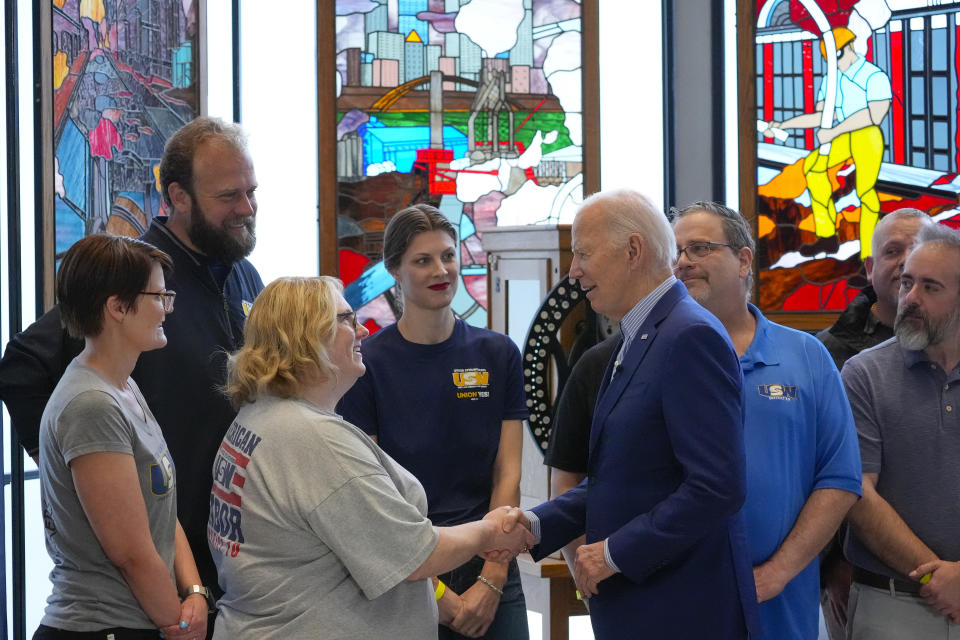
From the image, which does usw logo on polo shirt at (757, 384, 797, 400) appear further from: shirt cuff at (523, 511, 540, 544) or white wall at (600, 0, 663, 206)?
white wall at (600, 0, 663, 206)

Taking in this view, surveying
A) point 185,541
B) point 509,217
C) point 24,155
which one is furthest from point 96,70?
point 185,541

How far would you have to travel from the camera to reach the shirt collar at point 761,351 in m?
2.48

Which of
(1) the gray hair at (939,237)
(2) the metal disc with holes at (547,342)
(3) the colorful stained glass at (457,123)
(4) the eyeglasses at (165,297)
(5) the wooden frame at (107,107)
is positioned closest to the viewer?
(4) the eyeglasses at (165,297)

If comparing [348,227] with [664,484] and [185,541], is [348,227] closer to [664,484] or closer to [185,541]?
[185,541]

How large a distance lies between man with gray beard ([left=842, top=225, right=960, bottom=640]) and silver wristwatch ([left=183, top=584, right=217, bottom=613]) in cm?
160

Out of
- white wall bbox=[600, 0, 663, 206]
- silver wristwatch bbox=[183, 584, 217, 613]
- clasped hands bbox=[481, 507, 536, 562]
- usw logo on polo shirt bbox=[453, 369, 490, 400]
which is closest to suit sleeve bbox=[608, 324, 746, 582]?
clasped hands bbox=[481, 507, 536, 562]

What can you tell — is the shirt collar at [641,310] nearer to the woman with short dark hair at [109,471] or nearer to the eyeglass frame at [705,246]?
the eyeglass frame at [705,246]

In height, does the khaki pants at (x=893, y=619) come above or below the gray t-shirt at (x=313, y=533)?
below

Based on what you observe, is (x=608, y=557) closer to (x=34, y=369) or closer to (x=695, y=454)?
(x=695, y=454)

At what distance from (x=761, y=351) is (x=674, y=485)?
1.95ft

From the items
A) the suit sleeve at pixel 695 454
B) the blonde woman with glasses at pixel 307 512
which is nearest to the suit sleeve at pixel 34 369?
the blonde woman with glasses at pixel 307 512

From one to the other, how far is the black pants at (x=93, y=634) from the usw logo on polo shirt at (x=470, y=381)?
944 millimetres

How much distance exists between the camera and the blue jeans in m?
2.51

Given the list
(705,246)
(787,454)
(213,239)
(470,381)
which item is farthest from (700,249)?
(213,239)
